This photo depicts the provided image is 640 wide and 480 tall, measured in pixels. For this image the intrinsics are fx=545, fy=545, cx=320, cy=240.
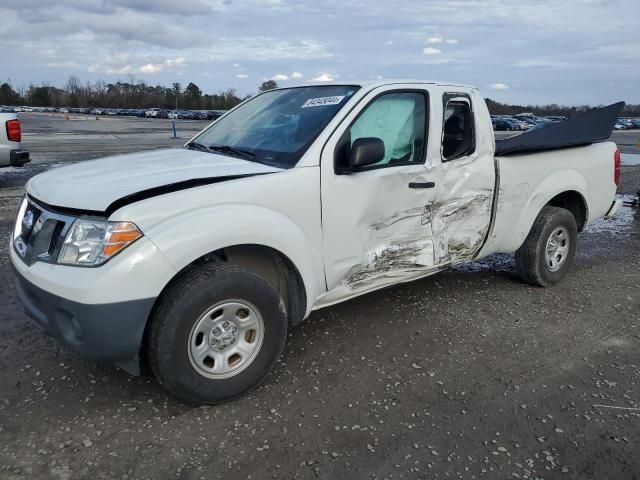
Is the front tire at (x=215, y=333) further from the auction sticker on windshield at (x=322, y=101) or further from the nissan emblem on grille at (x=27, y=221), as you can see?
the auction sticker on windshield at (x=322, y=101)

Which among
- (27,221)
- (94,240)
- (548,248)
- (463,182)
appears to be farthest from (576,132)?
(27,221)

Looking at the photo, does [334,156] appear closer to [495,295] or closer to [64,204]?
[64,204]

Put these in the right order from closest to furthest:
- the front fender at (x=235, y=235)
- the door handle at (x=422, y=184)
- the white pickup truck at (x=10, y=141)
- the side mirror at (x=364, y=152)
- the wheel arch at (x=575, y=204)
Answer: the front fender at (x=235, y=235), the side mirror at (x=364, y=152), the door handle at (x=422, y=184), the wheel arch at (x=575, y=204), the white pickup truck at (x=10, y=141)

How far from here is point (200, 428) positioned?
2.94 meters

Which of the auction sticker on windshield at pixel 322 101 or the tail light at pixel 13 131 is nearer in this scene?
the auction sticker on windshield at pixel 322 101

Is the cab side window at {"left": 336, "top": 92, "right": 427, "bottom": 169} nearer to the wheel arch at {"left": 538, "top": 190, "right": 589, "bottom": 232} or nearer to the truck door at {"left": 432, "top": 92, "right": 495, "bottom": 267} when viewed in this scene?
the truck door at {"left": 432, "top": 92, "right": 495, "bottom": 267}

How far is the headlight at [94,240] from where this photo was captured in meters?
2.69

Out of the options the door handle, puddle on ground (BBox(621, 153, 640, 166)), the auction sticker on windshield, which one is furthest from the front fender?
puddle on ground (BBox(621, 153, 640, 166))

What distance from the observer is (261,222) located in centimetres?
310

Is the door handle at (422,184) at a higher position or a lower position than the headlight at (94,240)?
higher

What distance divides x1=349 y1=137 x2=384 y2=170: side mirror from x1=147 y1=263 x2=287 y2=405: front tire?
95 cm

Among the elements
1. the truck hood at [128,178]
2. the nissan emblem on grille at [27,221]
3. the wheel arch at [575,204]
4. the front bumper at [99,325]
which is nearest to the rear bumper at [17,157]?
the truck hood at [128,178]

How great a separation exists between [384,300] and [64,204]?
9.18 feet

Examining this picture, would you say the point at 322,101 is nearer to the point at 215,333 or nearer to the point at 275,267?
the point at 275,267
